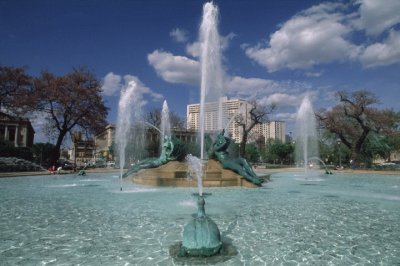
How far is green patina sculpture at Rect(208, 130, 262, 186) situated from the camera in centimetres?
1830

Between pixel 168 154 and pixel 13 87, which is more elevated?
pixel 13 87

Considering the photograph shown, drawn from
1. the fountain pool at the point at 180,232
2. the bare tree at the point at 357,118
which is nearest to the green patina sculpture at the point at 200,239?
the fountain pool at the point at 180,232

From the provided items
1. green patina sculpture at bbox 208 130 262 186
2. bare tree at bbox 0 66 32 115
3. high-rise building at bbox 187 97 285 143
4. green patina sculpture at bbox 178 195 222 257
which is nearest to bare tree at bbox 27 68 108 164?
bare tree at bbox 0 66 32 115

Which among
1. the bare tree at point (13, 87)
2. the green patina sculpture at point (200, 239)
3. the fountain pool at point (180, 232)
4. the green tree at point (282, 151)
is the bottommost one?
the fountain pool at point (180, 232)

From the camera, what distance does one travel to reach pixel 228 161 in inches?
740

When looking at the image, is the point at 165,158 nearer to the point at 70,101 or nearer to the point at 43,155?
the point at 70,101

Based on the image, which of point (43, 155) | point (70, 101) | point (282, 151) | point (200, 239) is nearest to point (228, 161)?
point (200, 239)

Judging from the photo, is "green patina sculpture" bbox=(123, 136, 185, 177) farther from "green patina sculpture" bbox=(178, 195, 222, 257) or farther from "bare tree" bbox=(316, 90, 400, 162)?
"bare tree" bbox=(316, 90, 400, 162)

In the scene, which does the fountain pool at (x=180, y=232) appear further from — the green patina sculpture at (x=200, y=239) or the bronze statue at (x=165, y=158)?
the bronze statue at (x=165, y=158)

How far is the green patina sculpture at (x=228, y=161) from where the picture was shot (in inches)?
720

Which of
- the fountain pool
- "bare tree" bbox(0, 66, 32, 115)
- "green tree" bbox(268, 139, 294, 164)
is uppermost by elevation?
"bare tree" bbox(0, 66, 32, 115)

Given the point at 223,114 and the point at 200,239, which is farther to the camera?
the point at 223,114

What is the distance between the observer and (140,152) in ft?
207

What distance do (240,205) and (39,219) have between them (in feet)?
21.1
